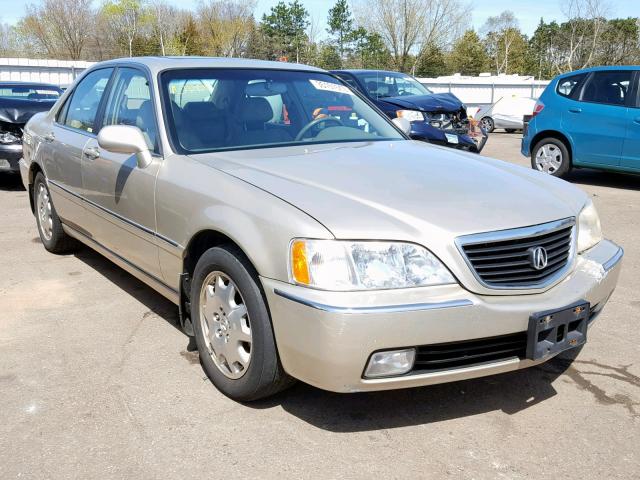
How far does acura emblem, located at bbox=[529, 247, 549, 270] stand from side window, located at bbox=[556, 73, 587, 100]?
7.36 m

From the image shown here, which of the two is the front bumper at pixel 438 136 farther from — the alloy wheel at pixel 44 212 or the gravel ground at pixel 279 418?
the gravel ground at pixel 279 418

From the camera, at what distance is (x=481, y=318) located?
268cm

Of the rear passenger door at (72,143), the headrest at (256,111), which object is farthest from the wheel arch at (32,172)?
the headrest at (256,111)

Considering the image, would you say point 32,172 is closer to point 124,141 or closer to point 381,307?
point 124,141

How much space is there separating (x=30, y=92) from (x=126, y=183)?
781 cm

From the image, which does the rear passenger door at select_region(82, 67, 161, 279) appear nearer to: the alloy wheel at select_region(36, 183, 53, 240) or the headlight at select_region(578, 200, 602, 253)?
the alloy wheel at select_region(36, 183, 53, 240)

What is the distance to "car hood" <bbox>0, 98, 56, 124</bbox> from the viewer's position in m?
9.12

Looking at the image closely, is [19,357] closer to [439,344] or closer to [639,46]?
[439,344]

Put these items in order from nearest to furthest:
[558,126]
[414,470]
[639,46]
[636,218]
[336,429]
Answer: [414,470] → [336,429] → [636,218] → [558,126] → [639,46]

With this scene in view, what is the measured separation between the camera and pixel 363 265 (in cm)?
265

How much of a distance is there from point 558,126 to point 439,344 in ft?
26.0

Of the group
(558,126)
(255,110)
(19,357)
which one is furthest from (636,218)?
(19,357)

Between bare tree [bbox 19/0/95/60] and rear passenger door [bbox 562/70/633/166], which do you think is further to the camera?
bare tree [bbox 19/0/95/60]

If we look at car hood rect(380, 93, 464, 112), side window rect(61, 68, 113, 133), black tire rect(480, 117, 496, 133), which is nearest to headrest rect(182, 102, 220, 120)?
side window rect(61, 68, 113, 133)
